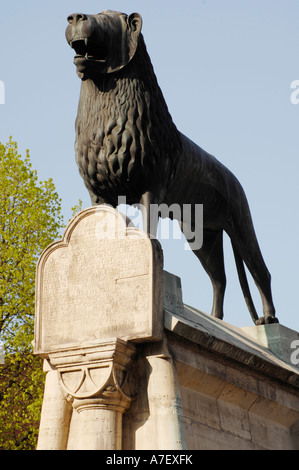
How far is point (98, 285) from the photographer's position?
7277 mm

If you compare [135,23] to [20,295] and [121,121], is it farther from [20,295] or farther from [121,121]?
[20,295]

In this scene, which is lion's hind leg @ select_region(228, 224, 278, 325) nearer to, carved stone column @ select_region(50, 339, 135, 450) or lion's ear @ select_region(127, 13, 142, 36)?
lion's ear @ select_region(127, 13, 142, 36)

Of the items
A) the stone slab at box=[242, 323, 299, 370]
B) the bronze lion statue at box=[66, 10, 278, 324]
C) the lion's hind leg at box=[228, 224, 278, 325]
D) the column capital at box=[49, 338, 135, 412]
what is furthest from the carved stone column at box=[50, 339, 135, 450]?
the lion's hind leg at box=[228, 224, 278, 325]

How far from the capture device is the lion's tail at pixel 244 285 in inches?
392

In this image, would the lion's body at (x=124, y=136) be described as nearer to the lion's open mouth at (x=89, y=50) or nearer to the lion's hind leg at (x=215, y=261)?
the lion's open mouth at (x=89, y=50)

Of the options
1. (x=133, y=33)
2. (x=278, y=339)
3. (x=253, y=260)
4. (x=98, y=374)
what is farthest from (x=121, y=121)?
(x=278, y=339)

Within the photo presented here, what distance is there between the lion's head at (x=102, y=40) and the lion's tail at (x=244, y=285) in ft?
9.61

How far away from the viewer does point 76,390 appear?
6930mm

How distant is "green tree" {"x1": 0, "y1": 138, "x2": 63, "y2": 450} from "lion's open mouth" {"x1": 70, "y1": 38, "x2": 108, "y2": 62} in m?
10.2

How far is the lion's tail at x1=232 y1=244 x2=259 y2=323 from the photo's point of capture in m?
9.95

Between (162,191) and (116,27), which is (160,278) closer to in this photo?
(162,191)

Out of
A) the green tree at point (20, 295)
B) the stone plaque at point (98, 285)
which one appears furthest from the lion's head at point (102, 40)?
the green tree at point (20, 295)

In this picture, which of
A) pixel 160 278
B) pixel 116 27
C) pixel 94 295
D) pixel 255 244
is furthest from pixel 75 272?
pixel 255 244
